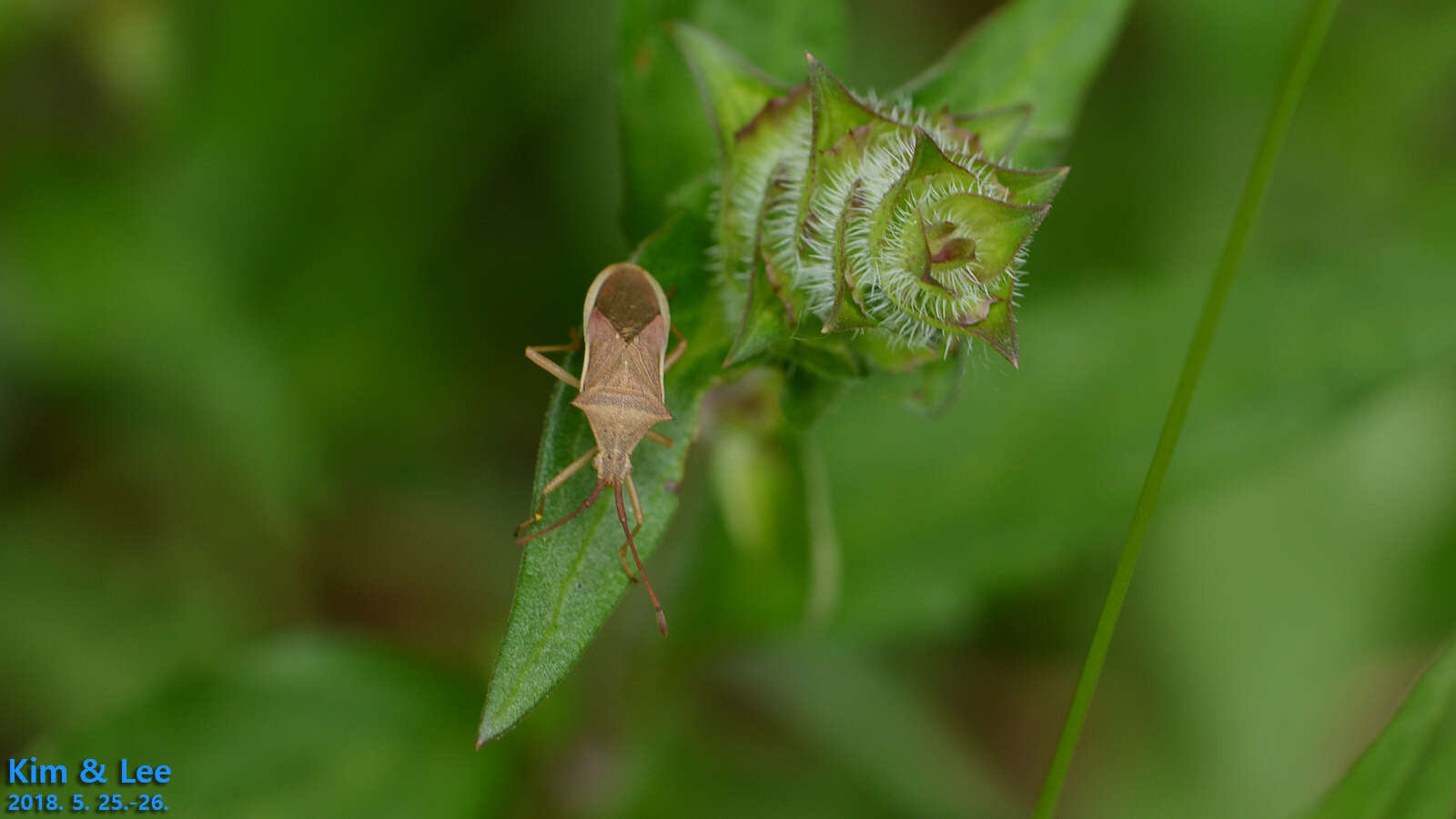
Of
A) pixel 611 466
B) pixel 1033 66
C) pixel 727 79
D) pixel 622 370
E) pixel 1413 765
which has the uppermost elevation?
pixel 1033 66

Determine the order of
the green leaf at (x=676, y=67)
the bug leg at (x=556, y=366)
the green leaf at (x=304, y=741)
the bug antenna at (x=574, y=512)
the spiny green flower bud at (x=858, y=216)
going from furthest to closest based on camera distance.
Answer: the green leaf at (x=304, y=741) < the green leaf at (x=676, y=67) < the bug leg at (x=556, y=366) < the bug antenna at (x=574, y=512) < the spiny green flower bud at (x=858, y=216)

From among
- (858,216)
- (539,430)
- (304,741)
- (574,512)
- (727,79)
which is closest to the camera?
(858,216)

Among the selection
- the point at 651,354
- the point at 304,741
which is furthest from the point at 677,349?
the point at 304,741

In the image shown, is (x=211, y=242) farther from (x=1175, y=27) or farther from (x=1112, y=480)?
(x=1175, y=27)

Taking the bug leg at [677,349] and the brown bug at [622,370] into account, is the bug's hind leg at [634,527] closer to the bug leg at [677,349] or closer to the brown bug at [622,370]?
the brown bug at [622,370]

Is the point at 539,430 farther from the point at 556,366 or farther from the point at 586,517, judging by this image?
the point at 586,517

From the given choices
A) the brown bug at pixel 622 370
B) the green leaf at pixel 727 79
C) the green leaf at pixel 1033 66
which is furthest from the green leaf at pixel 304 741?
the green leaf at pixel 1033 66
